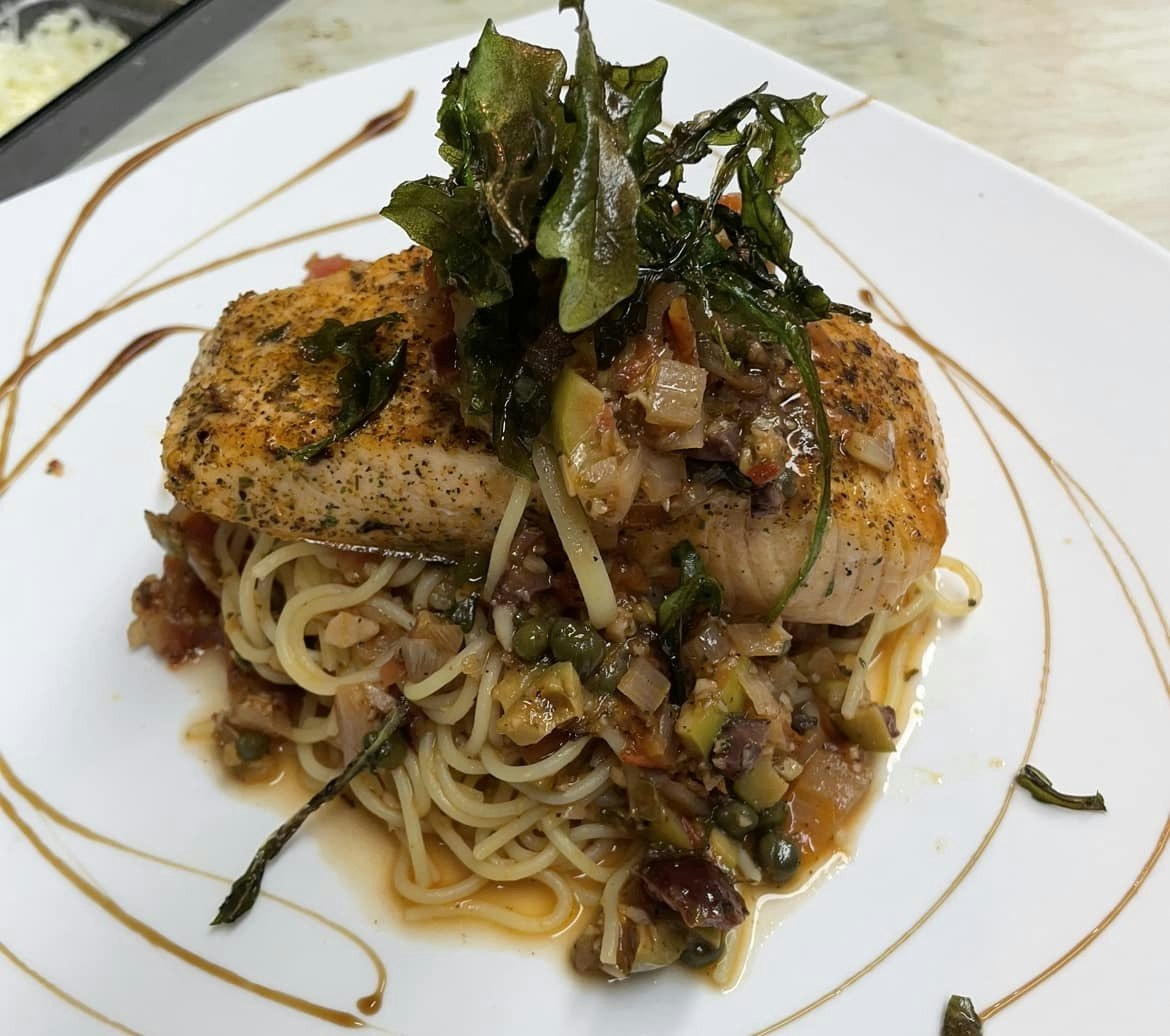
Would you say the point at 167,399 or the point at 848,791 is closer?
the point at 848,791

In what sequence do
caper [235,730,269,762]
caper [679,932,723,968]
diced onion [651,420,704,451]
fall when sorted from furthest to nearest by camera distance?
caper [235,730,269,762]
caper [679,932,723,968]
diced onion [651,420,704,451]

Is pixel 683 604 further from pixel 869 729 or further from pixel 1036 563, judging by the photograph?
pixel 1036 563

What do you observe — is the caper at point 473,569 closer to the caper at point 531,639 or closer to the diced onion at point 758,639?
the caper at point 531,639

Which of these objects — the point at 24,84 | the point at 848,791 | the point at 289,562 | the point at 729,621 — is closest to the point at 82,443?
the point at 289,562

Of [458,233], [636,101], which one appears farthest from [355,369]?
[636,101]

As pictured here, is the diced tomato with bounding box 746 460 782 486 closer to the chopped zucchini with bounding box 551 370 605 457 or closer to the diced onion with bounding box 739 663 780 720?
the chopped zucchini with bounding box 551 370 605 457

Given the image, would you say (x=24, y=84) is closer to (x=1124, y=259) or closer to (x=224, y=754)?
(x=224, y=754)

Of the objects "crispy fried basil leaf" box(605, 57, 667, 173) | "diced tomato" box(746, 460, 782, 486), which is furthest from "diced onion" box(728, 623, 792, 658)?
"crispy fried basil leaf" box(605, 57, 667, 173)

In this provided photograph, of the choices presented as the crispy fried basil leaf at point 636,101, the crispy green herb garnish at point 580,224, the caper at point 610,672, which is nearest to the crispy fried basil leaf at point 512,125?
the crispy green herb garnish at point 580,224
